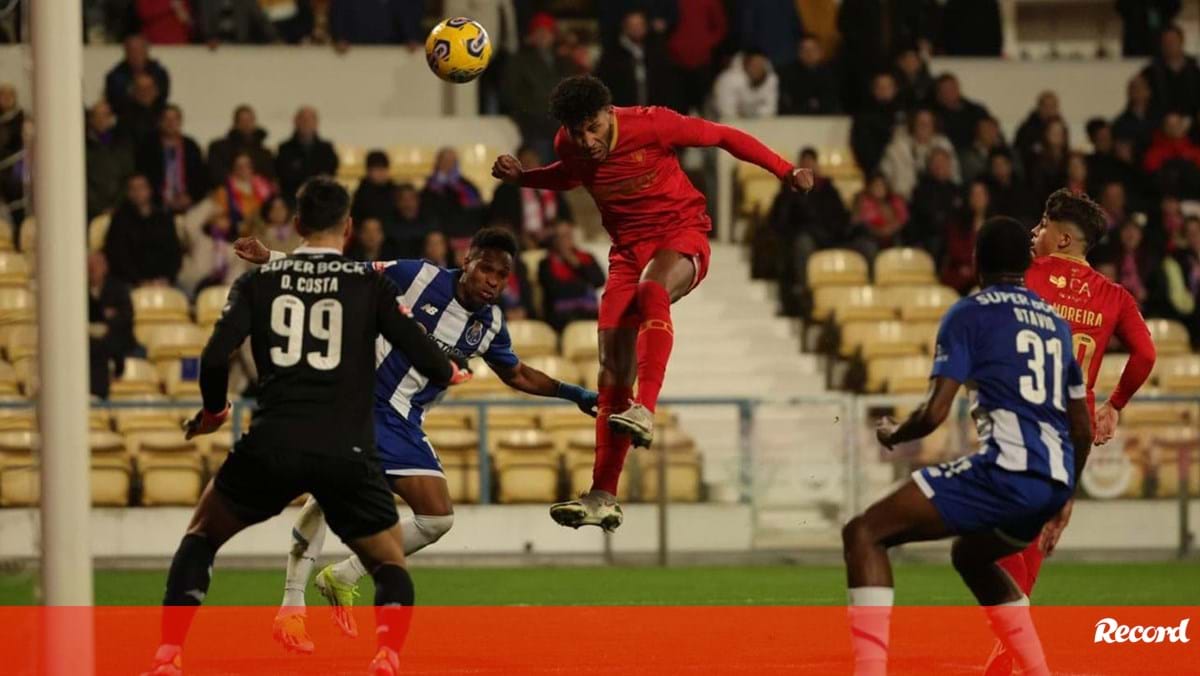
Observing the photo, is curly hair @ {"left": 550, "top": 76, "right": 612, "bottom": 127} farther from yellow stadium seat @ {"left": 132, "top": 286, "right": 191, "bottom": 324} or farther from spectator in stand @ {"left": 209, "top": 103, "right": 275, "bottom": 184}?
spectator in stand @ {"left": 209, "top": 103, "right": 275, "bottom": 184}

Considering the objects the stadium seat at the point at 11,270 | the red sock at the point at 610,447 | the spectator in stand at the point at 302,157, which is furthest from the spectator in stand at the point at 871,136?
the red sock at the point at 610,447

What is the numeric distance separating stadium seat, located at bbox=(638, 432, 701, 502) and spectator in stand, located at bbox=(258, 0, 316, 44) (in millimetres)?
7716

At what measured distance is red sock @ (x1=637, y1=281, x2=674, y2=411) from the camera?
9773mm

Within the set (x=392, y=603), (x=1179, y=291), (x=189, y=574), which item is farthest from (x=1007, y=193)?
(x=189, y=574)

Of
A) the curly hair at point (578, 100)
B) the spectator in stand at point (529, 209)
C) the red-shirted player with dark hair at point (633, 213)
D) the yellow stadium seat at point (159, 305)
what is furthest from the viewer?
the spectator in stand at point (529, 209)

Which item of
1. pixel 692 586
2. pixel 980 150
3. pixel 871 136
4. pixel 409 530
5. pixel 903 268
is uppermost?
pixel 871 136

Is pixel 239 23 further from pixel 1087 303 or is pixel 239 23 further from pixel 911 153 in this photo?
pixel 1087 303

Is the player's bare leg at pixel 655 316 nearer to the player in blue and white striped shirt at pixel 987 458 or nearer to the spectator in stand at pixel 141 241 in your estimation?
the player in blue and white striped shirt at pixel 987 458

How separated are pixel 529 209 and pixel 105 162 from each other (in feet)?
13.4

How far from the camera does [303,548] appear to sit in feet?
33.8

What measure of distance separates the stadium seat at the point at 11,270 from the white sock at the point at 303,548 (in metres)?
1.99

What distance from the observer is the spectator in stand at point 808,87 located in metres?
21.0

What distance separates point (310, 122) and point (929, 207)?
6.26 meters

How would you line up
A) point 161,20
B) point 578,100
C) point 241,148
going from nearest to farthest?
point 578,100
point 241,148
point 161,20
